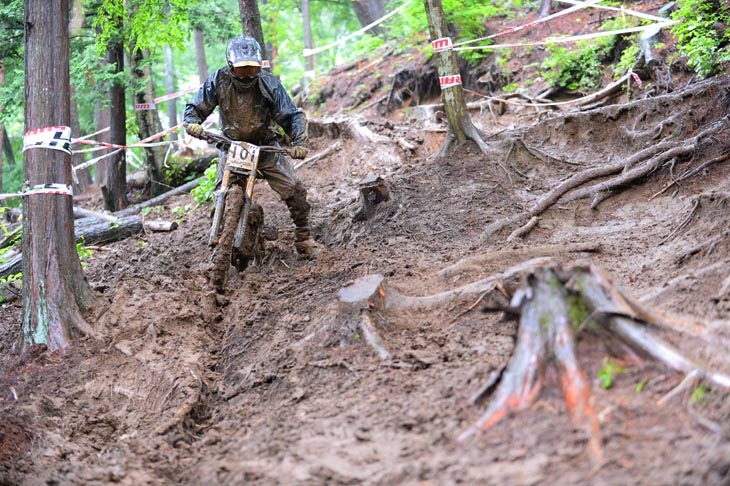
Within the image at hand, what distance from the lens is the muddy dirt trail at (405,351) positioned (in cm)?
298

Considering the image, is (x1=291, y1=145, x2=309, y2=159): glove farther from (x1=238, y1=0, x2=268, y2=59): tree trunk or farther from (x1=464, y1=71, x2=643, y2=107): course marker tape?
(x1=464, y1=71, x2=643, y2=107): course marker tape

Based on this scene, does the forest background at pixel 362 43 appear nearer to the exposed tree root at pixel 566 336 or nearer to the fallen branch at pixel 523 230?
the fallen branch at pixel 523 230

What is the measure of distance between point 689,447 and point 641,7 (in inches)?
486

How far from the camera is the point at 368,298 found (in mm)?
5059

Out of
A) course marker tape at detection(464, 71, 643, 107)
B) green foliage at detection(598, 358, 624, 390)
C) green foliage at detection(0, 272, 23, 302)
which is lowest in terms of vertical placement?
green foliage at detection(0, 272, 23, 302)

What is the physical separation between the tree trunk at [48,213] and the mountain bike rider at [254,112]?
1.40m

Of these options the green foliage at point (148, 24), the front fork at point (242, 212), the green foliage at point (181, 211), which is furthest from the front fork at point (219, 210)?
the green foliage at point (181, 211)

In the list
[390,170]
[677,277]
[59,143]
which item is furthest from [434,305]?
[390,170]

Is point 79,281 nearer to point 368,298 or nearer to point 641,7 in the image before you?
point 368,298

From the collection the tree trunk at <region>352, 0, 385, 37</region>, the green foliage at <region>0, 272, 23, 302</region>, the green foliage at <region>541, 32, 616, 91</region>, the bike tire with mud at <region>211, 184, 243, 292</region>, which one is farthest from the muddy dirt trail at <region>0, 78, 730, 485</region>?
the tree trunk at <region>352, 0, 385, 37</region>

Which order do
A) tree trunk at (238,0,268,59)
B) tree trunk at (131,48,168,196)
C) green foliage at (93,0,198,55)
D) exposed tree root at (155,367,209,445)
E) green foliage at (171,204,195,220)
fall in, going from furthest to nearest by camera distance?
tree trunk at (131,48,168,196), green foliage at (171,204,195,220), tree trunk at (238,0,268,59), green foliage at (93,0,198,55), exposed tree root at (155,367,209,445)

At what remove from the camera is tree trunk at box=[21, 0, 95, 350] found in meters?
6.25

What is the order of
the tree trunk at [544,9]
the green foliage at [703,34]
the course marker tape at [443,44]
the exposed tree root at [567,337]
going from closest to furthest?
1. the exposed tree root at [567,337]
2. the green foliage at [703,34]
3. the course marker tape at [443,44]
4. the tree trunk at [544,9]

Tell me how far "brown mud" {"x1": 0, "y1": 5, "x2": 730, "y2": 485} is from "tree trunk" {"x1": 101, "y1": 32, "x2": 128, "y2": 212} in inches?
174
